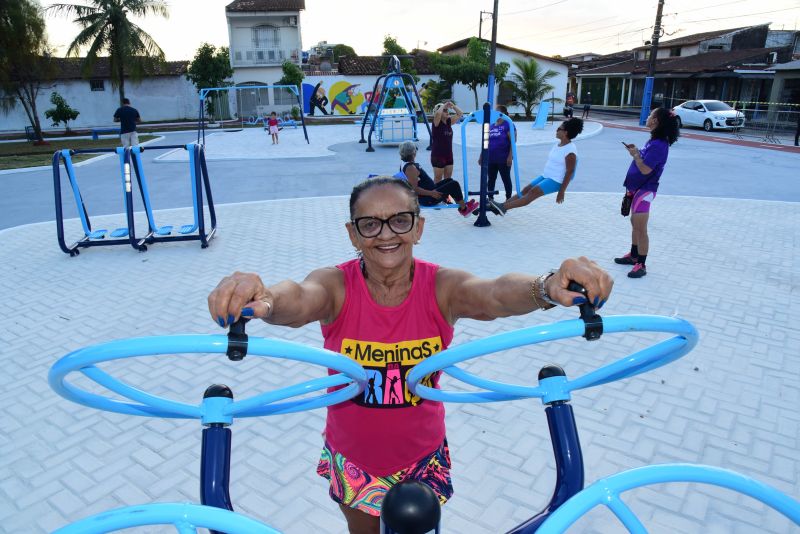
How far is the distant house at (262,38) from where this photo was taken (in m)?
40.8

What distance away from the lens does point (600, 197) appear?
11.2 meters

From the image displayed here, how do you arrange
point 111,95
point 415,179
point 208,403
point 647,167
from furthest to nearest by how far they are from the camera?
point 111,95 < point 415,179 < point 647,167 < point 208,403

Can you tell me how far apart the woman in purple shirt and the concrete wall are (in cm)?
3890

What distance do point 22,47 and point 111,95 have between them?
16.1 metres

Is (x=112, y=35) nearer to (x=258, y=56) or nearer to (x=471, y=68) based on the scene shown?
(x=258, y=56)

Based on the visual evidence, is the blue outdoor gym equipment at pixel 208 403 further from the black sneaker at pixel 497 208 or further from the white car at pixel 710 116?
the white car at pixel 710 116

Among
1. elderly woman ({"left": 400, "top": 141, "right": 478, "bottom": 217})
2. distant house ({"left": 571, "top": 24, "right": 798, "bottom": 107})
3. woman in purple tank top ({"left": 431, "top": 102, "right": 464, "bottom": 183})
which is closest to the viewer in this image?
elderly woman ({"left": 400, "top": 141, "right": 478, "bottom": 217})

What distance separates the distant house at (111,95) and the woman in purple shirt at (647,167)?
38260 mm

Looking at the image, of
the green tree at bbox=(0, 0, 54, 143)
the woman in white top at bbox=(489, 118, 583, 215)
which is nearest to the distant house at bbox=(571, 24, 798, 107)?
the woman in white top at bbox=(489, 118, 583, 215)

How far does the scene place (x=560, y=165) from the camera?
8242 mm

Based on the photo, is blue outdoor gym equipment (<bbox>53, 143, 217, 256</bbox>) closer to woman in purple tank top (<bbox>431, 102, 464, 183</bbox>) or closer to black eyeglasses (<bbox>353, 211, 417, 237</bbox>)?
woman in purple tank top (<bbox>431, 102, 464, 183</bbox>)

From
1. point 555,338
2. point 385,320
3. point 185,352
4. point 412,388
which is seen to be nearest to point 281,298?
point 385,320

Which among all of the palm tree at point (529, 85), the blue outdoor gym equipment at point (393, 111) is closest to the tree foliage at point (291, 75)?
the palm tree at point (529, 85)

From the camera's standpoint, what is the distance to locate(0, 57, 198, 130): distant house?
38.2 meters
